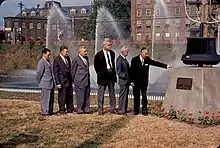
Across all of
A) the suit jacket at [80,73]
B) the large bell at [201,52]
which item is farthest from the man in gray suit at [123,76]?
the large bell at [201,52]

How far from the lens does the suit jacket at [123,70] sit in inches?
414

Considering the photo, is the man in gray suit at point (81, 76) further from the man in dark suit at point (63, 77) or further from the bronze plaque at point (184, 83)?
the bronze plaque at point (184, 83)

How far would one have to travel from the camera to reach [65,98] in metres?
11.0

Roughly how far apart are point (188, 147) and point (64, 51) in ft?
14.8

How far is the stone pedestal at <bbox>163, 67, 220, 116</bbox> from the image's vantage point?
9.63m

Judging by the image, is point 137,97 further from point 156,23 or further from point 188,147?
point 156,23

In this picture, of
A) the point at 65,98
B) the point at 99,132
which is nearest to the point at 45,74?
the point at 65,98

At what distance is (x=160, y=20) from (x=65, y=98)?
48.0m

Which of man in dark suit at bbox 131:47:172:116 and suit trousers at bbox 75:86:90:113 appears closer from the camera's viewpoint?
man in dark suit at bbox 131:47:172:116

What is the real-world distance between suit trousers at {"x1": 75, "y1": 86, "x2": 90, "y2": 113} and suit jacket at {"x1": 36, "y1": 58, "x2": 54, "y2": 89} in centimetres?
66

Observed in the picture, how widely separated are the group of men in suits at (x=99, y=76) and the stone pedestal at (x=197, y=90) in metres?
0.78

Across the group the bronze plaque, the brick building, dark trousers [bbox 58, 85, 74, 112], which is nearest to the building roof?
the brick building

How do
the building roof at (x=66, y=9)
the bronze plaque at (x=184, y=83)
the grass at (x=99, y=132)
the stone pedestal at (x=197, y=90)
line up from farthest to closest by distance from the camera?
the building roof at (x=66, y=9) → the bronze plaque at (x=184, y=83) → the stone pedestal at (x=197, y=90) → the grass at (x=99, y=132)

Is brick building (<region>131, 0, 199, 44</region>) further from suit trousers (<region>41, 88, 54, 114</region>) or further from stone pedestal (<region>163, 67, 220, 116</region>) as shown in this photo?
stone pedestal (<region>163, 67, 220, 116</region>)
